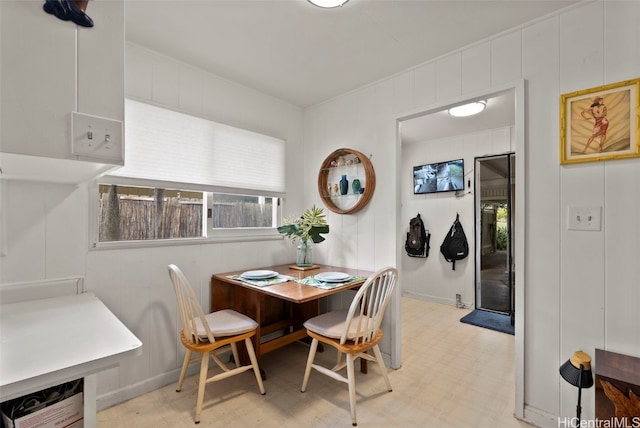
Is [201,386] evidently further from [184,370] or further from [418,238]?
[418,238]

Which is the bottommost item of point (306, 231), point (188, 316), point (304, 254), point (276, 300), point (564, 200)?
point (276, 300)

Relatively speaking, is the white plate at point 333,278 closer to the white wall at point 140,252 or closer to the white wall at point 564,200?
the white wall at point 140,252

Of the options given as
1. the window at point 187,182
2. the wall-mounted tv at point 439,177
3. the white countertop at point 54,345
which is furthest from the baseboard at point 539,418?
the wall-mounted tv at point 439,177

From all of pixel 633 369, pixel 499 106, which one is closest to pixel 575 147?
pixel 633 369

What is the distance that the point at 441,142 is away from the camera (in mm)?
4148

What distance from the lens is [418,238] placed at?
14.1 ft

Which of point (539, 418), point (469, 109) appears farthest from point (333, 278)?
point (469, 109)

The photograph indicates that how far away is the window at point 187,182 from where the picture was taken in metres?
1.98

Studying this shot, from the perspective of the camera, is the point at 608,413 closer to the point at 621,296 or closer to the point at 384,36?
the point at 621,296

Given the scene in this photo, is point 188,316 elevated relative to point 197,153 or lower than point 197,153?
lower

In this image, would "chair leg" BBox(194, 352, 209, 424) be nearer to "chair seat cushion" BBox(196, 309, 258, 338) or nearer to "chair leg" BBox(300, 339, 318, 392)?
"chair seat cushion" BBox(196, 309, 258, 338)

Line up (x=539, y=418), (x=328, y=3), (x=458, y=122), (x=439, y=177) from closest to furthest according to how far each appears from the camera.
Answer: (x=328, y=3) → (x=539, y=418) → (x=458, y=122) → (x=439, y=177)

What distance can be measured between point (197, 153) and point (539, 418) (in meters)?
2.86

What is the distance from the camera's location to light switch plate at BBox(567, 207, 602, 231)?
154 centimetres
